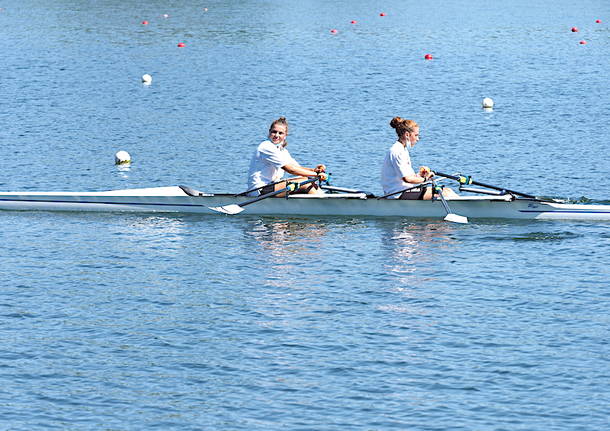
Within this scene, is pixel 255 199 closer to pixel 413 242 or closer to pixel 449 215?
pixel 413 242

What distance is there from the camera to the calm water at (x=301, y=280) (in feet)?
41.5

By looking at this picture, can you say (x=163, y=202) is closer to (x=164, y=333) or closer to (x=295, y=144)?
(x=164, y=333)

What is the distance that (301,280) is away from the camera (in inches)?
675

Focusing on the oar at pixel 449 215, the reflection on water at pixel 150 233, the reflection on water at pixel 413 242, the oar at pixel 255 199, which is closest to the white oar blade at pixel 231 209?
the oar at pixel 255 199

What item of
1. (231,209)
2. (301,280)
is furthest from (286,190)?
(301,280)

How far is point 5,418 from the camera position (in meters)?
12.2

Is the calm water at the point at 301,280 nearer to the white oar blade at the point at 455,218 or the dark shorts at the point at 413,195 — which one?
the white oar blade at the point at 455,218

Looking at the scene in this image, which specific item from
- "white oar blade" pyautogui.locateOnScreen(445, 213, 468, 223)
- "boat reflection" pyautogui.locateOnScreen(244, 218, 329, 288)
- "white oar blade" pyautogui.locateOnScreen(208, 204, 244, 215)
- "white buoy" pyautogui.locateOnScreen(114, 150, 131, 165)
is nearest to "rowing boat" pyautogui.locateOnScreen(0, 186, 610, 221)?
"white oar blade" pyautogui.locateOnScreen(208, 204, 244, 215)

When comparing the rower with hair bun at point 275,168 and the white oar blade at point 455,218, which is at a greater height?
the rower with hair bun at point 275,168

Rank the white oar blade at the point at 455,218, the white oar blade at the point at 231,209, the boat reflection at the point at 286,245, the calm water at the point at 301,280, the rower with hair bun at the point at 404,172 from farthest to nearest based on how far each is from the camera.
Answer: the white oar blade at the point at 231,209 → the white oar blade at the point at 455,218 → the rower with hair bun at the point at 404,172 → the boat reflection at the point at 286,245 → the calm water at the point at 301,280

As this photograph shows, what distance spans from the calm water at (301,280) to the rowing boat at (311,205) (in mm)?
290

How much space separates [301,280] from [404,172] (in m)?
4.15

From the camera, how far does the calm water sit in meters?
12.6

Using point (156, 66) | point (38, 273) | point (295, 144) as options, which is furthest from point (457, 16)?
point (38, 273)
